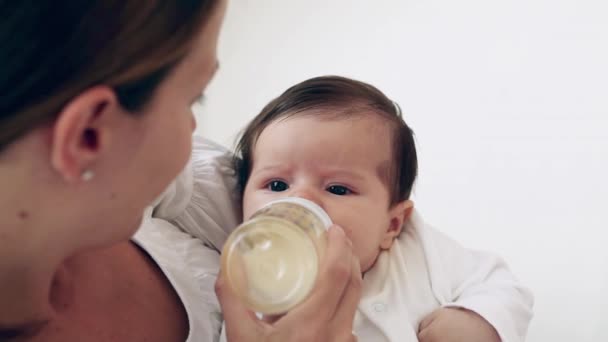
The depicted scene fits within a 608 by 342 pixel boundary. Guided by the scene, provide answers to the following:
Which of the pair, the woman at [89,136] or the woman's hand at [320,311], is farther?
the woman's hand at [320,311]

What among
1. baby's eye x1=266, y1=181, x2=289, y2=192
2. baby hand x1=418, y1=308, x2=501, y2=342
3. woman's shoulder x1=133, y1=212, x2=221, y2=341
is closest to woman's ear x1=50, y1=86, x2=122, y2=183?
woman's shoulder x1=133, y1=212, x2=221, y2=341

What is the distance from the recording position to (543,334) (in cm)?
125

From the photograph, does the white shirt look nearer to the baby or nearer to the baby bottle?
the baby

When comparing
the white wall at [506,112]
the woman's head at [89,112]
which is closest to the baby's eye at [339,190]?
the woman's head at [89,112]

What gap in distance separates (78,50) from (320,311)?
1.24ft

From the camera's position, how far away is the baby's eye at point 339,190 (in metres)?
0.91

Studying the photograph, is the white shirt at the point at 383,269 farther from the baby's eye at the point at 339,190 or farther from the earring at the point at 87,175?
the earring at the point at 87,175

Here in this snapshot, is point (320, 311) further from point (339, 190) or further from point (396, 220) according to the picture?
point (396, 220)

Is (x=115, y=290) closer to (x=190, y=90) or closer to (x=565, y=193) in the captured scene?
(x=190, y=90)

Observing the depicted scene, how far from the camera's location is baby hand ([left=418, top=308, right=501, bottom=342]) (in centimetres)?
85

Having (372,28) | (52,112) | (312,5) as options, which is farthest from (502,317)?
(312,5)

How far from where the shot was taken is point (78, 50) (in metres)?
0.41

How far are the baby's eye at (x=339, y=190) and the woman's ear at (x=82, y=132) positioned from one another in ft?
1.62

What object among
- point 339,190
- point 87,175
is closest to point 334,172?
point 339,190
